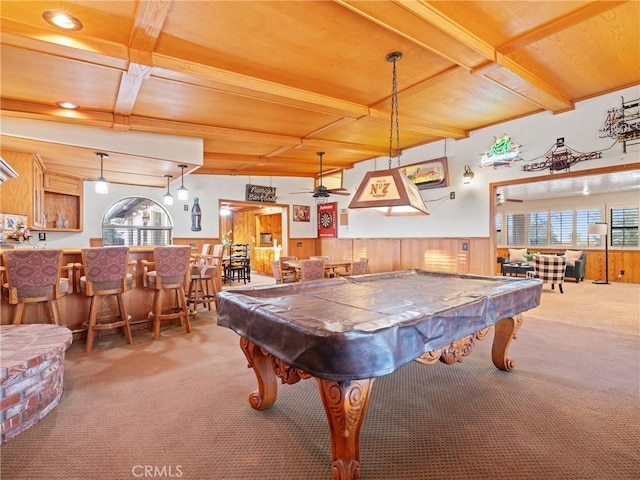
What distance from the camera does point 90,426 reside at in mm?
2037

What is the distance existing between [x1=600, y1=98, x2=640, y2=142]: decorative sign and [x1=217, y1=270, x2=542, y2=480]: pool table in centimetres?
282

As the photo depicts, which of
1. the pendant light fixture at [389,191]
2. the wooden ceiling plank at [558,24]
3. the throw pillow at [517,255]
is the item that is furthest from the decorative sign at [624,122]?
the throw pillow at [517,255]

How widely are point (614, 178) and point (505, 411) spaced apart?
733cm

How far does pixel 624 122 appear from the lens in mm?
3982

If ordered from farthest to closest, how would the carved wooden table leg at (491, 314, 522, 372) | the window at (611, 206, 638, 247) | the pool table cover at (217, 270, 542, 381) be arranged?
the window at (611, 206, 638, 247), the carved wooden table leg at (491, 314, 522, 372), the pool table cover at (217, 270, 542, 381)

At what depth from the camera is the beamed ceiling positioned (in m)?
2.47

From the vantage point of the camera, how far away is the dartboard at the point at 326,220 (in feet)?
29.1

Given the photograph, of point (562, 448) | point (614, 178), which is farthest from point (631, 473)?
point (614, 178)

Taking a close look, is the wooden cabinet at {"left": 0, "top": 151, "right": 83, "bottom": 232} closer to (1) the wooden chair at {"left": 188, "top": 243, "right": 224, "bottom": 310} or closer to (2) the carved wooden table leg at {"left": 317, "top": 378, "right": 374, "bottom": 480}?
(1) the wooden chair at {"left": 188, "top": 243, "right": 224, "bottom": 310}

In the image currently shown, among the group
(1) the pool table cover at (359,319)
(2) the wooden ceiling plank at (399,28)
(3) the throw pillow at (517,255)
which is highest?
(2) the wooden ceiling plank at (399,28)

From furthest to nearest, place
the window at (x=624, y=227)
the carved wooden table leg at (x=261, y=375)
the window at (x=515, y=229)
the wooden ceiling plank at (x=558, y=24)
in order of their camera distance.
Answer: the window at (x=515, y=229)
the window at (x=624, y=227)
the wooden ceiling plank at (x=558, y=24)
the carved wooden table leg at (x=261, y=375)

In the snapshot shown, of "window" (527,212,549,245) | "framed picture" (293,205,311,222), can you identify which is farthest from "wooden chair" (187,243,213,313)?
"window" (527,212,549,245)

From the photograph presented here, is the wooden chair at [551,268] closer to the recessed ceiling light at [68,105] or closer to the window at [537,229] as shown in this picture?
the window at [537,229]

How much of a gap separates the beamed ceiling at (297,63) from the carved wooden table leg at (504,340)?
2.49 meters
